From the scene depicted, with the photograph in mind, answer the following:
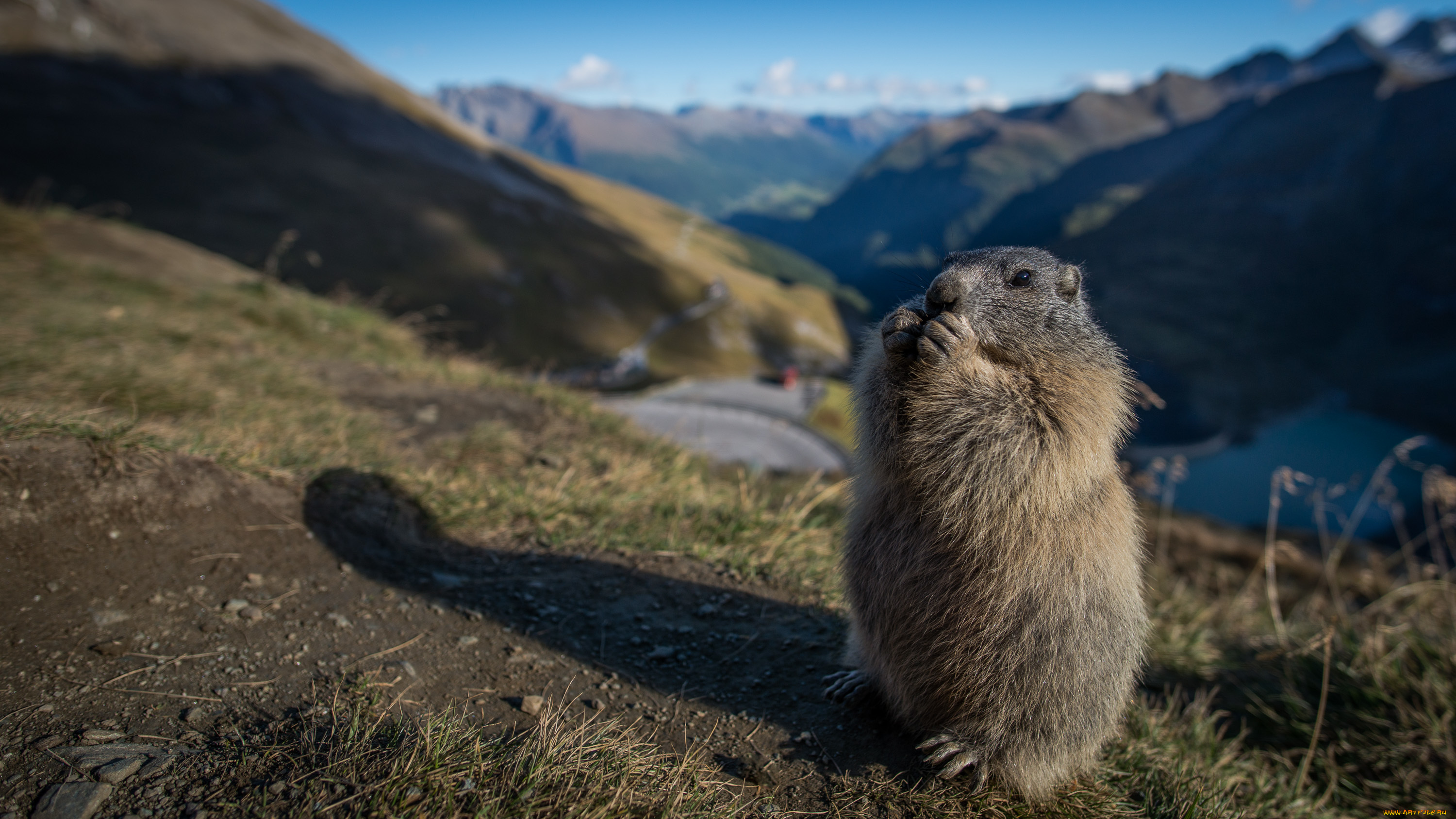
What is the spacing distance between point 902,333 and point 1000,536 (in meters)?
1.26

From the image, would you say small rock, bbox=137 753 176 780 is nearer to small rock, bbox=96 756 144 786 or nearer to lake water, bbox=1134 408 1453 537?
small rock, bbox=96 756 144 786

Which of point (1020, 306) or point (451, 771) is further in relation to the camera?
point (1020, 306)

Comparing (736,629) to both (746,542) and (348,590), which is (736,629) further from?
(348,590)

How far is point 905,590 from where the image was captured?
4148mm

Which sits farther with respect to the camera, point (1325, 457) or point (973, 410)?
point (1325, 457)

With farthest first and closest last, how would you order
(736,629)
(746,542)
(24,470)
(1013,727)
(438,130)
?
(438,130) → (746,542) → (736,629) → (24,470) → (1013,727)

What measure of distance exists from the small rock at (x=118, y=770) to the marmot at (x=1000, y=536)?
356cm

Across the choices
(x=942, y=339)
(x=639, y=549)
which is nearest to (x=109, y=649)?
(x=639, y=549)

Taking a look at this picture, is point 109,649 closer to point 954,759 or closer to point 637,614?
point 637,614

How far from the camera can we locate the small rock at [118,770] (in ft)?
9.15

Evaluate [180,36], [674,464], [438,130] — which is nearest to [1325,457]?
[674,464]

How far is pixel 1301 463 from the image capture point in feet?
381

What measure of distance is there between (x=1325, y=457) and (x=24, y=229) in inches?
6095

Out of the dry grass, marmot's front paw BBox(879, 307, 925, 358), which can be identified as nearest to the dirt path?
the dry grass
